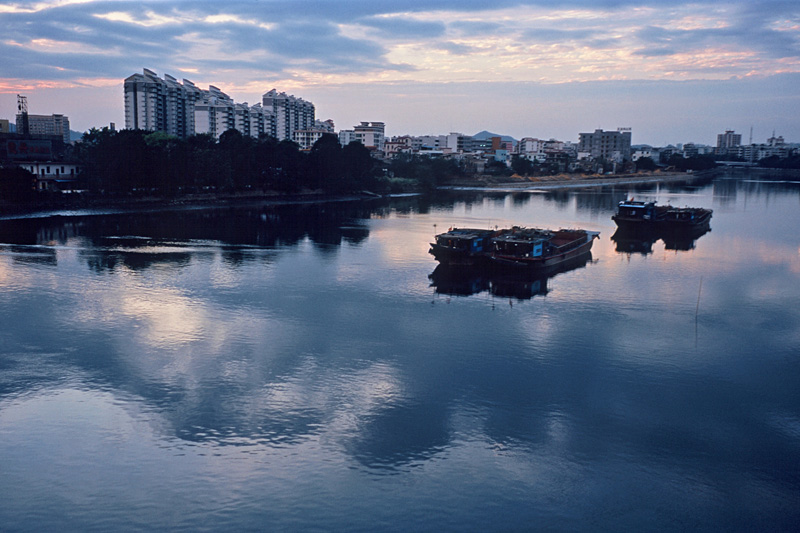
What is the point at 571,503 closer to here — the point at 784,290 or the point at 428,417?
the point at 428,417

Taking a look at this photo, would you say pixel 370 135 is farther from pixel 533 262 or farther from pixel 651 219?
pixel 533 262

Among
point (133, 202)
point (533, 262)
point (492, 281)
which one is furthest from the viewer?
point (133, 202)

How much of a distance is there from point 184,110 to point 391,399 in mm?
74642

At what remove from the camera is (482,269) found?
2334cm

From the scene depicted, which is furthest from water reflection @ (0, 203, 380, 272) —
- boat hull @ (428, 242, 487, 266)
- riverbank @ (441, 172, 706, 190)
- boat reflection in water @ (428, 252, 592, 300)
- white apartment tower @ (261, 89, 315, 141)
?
white apartment tower @ (261, 89, 315, 141)

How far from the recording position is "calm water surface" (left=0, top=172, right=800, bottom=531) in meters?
8.17

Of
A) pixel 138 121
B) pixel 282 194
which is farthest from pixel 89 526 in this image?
pixel 138 121

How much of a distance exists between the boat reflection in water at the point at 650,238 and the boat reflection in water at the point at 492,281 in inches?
255

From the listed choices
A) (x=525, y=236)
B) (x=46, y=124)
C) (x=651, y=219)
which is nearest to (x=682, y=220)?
(x=651, y=219)

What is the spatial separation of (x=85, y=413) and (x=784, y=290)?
20.2m

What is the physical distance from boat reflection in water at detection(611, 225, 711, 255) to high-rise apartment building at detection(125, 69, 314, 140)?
43.1 metres

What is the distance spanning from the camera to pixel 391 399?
432 inches

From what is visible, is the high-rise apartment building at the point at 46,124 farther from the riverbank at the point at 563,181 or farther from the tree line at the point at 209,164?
the riverbank at the point at 563,181

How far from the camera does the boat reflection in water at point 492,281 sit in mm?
19547
